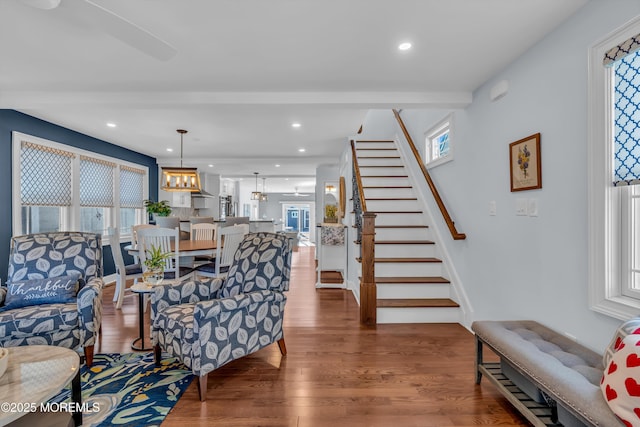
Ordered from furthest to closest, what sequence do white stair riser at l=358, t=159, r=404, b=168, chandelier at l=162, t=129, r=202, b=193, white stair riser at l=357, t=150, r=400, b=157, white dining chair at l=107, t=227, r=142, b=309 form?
1. white stair riser at l=357, t=150, r=400, b=157
2. white stair riser at l=358, t=159, r=404, b=168
3. chandelier at l=162, t=129, r=202, b=193
4. white dining chair at l=107, t=227, r=142, b=309

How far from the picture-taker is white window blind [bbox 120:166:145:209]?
237 inches

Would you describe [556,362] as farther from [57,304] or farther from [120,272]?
[120,272]

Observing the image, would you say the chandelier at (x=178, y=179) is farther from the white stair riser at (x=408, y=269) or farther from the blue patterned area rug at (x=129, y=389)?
the white stair riser at (x=408, y=269)

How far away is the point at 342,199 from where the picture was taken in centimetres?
641

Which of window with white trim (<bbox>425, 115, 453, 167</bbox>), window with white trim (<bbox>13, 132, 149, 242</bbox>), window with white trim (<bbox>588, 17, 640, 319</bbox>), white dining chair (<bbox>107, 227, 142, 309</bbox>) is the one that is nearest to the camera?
window with white trim (<bbox>588, 17, 640, 319</bbox>)

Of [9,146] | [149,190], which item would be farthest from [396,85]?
[149,190]

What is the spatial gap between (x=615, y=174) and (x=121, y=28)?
9.47 feet

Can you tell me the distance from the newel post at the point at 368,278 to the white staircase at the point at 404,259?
117 mm

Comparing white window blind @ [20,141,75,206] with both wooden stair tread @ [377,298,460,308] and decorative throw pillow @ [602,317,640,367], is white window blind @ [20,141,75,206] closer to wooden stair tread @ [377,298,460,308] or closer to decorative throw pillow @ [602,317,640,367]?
wooden stair tread @ [377,298,460,308]

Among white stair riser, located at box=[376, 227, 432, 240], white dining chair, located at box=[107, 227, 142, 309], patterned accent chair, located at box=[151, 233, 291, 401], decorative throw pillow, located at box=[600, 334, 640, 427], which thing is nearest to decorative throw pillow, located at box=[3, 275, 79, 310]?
patterned accent chair, located at box=[151, 233, 291, 401]

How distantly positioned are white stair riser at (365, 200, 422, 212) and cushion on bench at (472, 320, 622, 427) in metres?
2.64

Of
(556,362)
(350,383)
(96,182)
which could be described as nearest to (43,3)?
(350,383)

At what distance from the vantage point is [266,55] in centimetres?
241

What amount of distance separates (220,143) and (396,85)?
368 centimetres
